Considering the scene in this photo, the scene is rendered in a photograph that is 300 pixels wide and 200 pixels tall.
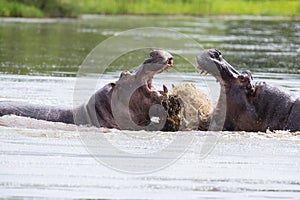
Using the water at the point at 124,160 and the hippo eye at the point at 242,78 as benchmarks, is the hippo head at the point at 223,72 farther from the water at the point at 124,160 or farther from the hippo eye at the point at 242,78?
the water at the point at 124,160

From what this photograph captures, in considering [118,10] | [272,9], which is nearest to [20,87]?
[118,10]

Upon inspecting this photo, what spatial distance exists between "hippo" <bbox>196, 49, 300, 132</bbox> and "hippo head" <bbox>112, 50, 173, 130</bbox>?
0.63 m

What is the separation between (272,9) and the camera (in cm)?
4475

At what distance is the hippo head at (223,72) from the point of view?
32.5ft

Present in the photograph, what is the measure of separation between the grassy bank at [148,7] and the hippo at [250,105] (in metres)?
23.8

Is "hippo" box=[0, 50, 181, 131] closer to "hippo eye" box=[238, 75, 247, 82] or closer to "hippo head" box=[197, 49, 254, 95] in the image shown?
"hippo head" box=[197, 49, 254, 95]

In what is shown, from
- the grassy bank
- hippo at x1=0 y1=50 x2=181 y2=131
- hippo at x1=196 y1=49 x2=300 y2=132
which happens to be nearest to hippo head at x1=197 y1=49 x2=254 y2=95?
hippo at x1=196 y1=49 x2=300 y2=132

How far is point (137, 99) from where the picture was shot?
32.8 feet

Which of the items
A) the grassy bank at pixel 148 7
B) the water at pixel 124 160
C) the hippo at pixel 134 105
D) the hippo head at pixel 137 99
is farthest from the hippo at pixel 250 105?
the grassy bank at pixel 148 7

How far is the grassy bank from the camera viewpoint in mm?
34266

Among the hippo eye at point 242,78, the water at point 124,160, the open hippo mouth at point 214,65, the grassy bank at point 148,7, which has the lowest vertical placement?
the grassy bank at point 148,7

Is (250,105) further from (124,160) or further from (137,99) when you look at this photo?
(124,160)

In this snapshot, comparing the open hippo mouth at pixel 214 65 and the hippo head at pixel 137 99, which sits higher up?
the open hippo mouth at pixel 214 65

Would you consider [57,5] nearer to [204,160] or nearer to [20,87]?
[20,87]
